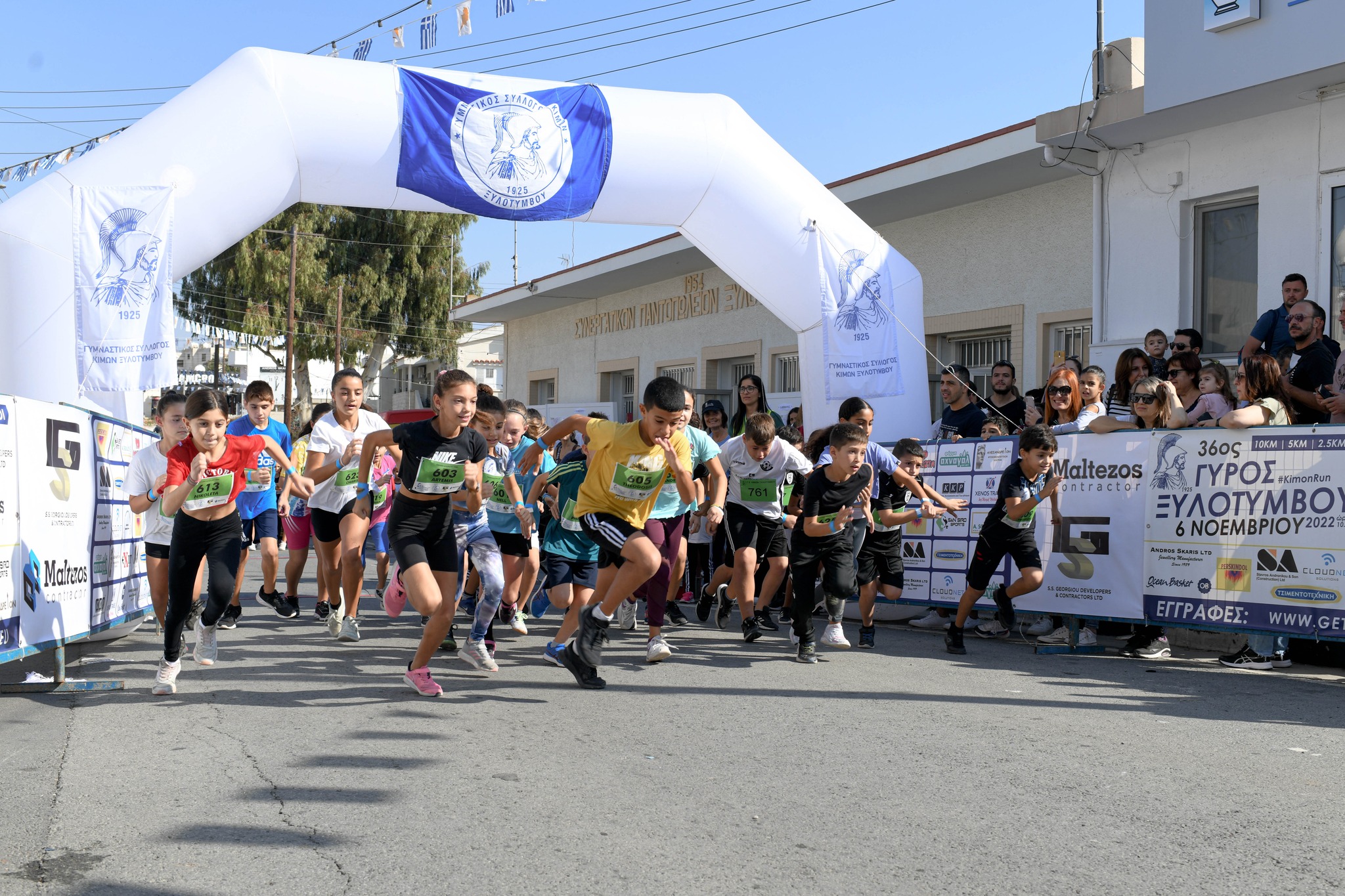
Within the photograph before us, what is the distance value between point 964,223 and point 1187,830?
13.4 meters

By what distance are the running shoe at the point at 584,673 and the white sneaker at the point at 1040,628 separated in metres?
4.30

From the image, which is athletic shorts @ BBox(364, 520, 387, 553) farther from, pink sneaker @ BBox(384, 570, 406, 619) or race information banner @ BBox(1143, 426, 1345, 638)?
race information banner @ BBox(1143, 426, 1345, 638)

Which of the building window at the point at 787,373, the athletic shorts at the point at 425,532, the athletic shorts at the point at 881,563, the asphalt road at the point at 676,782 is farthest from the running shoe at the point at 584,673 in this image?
the building window at the point at 787,373

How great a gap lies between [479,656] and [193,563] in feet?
5.95

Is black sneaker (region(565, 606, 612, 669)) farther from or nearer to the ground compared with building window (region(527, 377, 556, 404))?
nearer to the ground

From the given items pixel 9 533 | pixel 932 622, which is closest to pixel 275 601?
pixel 9 533

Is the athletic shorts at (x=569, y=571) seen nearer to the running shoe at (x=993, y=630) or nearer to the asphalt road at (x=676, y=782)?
the asphalt road at (x=676, y=782)

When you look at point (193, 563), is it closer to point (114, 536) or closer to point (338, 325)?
point (114, 536)

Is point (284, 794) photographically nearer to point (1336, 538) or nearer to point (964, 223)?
point (1336, 538)

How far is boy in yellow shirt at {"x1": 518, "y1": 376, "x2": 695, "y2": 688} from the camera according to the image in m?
6.96

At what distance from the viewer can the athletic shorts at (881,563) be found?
9.20 m

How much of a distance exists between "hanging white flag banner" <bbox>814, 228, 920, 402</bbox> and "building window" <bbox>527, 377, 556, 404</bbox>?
19.8 meters

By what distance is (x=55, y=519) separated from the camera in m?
6.99

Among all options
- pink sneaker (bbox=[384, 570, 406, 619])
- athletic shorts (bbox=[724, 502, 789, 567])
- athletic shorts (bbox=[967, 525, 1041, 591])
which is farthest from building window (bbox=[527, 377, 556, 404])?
pink sneaker (bbox=[384, 570, 406, 619])
